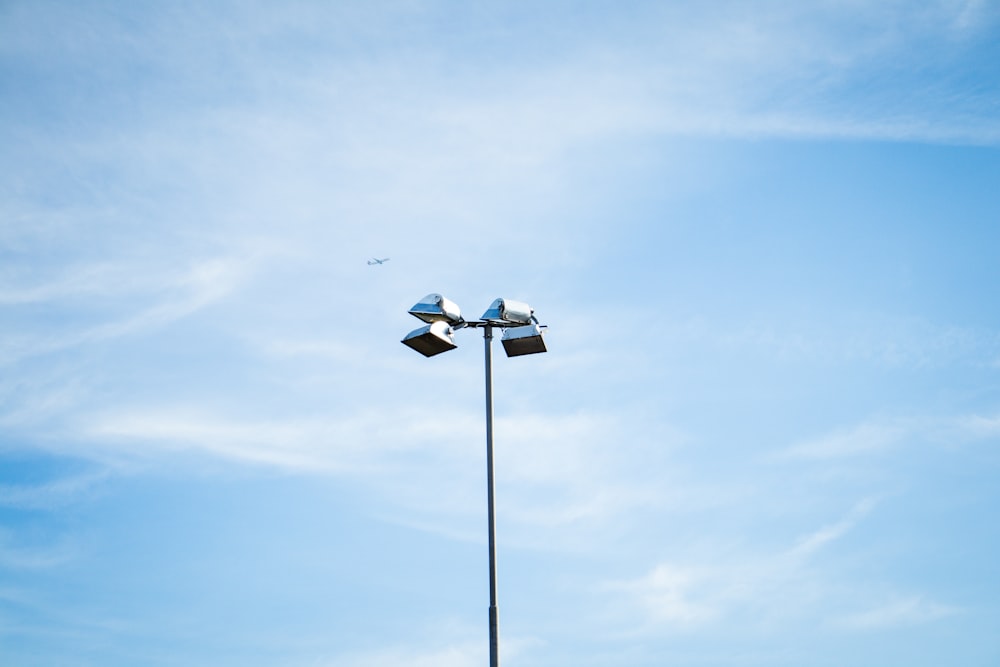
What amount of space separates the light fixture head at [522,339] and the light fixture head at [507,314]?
30 cm

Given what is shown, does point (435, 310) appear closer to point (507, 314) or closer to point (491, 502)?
point (507, 314)

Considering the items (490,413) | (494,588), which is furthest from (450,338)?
(494,588)

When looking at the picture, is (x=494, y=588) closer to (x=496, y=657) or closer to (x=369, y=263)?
(x=496, y=657)

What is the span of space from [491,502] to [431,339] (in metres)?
2.59

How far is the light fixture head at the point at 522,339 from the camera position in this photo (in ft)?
49.3

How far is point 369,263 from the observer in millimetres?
26156

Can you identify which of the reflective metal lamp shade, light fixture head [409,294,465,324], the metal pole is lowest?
the metal pole

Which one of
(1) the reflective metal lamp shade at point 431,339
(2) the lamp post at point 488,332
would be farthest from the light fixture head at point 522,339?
(1) the reflective metal lamp shade at point 431,339

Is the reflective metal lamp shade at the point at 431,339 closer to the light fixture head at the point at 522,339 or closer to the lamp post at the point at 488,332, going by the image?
the lamp post at the point at 488,332

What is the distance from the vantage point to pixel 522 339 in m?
15.1

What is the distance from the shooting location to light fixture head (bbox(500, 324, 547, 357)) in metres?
15.0

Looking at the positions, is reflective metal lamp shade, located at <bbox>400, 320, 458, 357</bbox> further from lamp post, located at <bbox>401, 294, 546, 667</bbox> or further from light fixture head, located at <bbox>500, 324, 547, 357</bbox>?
light fixture head, located at <bbox>500, 324, 547, 357</bbox>

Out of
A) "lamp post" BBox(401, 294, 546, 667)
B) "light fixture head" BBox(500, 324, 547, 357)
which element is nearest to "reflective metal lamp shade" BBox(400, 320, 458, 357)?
"lamp post" BBox(401, 294, 546, 667)

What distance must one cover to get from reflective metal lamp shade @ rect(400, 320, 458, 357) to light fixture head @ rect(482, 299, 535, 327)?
0.78m
